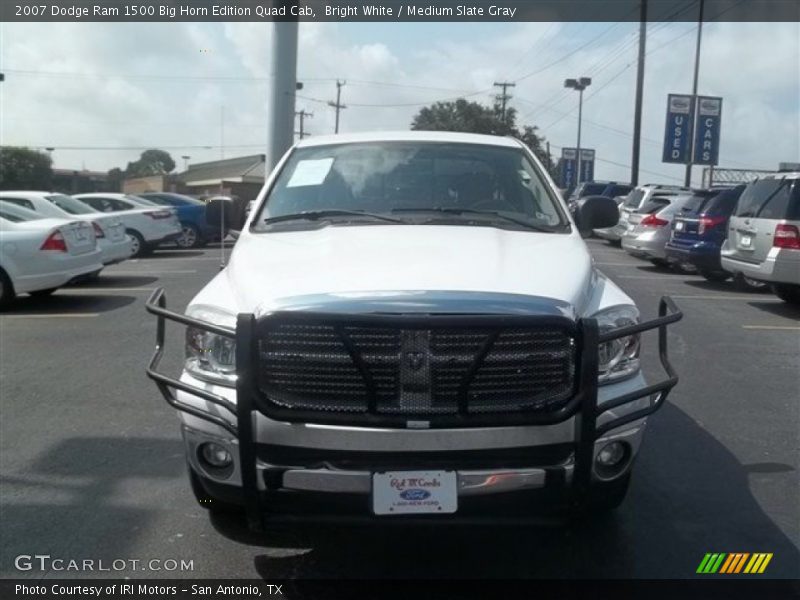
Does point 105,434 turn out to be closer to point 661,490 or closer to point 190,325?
point 190,325

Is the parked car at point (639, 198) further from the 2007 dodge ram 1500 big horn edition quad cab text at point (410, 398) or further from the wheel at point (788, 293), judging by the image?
the 2007 dodge ram 1500 big horn edition quad cab text at point (410, 398)

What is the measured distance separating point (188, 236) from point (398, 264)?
19284mm

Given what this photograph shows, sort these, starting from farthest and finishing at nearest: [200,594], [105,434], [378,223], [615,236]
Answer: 1. [615,236]
2. [105,434]
3. [378,223]
4. [200,594]

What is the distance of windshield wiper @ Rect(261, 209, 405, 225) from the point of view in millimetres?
4655

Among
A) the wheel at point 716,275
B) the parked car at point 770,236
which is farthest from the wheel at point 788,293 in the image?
the wheel at point 716,275

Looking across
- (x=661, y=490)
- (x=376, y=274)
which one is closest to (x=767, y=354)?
(x=661, y=490)

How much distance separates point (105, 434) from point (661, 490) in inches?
140

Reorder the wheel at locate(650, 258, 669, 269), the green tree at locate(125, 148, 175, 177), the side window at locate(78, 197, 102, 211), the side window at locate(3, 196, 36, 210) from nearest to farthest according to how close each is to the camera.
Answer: the side window at locate(3, 196, 36, 210) → the wheel at locate(650, 258, 669, 269) → the side window at locate(78, 197, 102, 211) → the green tree at locate(125, 148, 175, 177)

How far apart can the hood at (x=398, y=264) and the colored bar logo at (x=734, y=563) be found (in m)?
1.39

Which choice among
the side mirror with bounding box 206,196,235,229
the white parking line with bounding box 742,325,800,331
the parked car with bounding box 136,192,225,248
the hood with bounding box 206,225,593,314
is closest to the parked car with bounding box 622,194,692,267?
the white parking line with bounding box 742,325,800,331

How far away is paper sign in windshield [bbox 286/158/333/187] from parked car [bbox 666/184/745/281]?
10634mm

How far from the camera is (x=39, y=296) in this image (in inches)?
483

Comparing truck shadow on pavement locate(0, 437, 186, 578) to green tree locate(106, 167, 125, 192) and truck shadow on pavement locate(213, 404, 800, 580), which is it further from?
green tree locate(106, 167, 125, 192)

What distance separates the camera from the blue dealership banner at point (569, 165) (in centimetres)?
4650
